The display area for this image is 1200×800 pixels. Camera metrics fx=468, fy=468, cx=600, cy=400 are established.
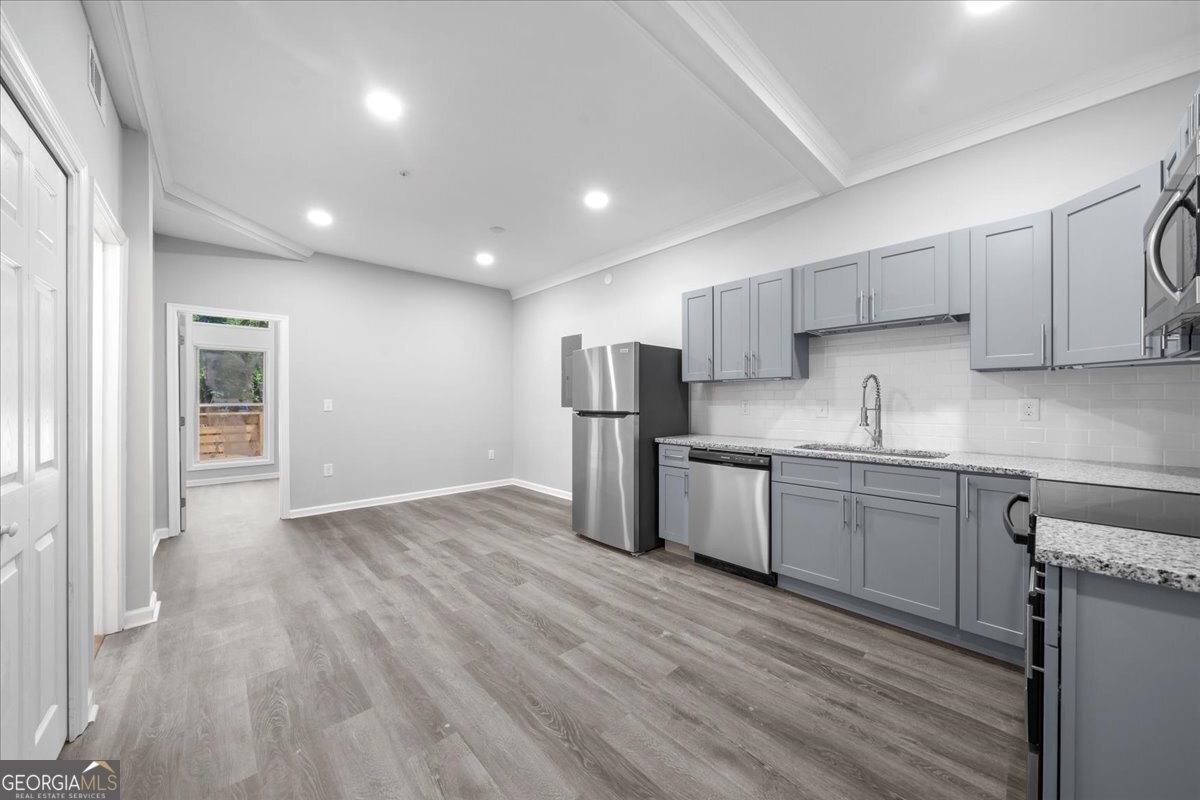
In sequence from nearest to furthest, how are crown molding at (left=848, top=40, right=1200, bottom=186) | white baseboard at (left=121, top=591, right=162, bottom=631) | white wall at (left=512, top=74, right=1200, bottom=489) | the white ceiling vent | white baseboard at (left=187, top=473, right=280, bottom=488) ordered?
the white ceiling vent
crown molding at (left=848, top=40, right=1200, bottom=186)
white wall at (left=512, top=74, right=1200, bottom=489)
white baseboard at (left=121, top=591, right=162, bottom=631)
white baseboard at (left=187, top=473, right=280, bottom=488)

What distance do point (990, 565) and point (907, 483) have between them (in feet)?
1.56

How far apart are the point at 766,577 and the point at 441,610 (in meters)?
2.03

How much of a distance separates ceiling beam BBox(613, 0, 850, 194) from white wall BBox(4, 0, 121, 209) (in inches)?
70.7

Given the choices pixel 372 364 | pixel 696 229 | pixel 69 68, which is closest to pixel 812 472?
pixel 696 229

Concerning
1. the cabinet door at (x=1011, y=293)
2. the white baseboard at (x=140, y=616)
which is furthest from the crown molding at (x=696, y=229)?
the white baseboard at (x=140, y=616)

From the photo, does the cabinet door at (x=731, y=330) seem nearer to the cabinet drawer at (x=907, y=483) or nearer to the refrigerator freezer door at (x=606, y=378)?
the refrigerator freezer door at (x=606, y=378)

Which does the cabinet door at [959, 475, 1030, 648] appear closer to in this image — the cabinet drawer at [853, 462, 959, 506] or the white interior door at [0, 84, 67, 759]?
the cabinet drawer at [853, 462, 959, 506]

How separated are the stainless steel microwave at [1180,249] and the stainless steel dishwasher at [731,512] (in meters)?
1.92

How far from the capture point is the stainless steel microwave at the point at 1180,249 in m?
1.02

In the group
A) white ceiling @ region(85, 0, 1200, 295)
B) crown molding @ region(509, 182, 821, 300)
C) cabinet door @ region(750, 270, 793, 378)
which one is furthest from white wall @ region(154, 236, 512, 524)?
cabinet door @ region(750, 270, 793, 378)

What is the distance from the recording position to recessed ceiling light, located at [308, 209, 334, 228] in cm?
384

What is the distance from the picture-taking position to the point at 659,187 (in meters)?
3.43

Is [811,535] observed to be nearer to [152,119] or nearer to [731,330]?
[731,330]

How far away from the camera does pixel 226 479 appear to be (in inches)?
279
